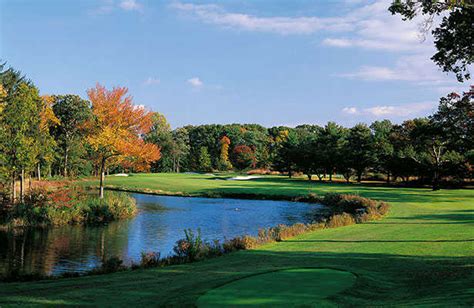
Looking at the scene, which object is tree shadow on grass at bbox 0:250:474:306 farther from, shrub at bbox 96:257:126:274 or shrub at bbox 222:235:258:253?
shrub at bbox 222:235:258:253

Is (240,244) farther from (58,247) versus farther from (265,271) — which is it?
(58,247)

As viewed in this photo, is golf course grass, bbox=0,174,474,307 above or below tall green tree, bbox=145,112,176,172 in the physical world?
below

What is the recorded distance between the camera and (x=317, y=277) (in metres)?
10.5

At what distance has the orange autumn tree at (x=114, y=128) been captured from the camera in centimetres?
3469

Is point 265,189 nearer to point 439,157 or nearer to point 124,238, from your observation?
point 439,157

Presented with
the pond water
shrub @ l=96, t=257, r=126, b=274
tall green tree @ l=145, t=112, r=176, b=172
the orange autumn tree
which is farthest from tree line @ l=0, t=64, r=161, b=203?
tall green tree @ l=145, t=112, r=176, b=172

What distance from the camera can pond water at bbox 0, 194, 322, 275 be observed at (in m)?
18.4

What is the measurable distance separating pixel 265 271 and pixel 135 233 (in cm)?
1503

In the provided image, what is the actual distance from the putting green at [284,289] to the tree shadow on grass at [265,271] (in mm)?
212

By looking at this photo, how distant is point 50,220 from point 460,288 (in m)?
23.4

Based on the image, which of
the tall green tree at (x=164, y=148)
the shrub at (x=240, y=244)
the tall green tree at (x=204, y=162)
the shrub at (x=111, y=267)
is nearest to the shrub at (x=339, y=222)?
the shrub at (x=240, y=244)

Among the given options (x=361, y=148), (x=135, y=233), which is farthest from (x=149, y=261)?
(x=361, y=148)

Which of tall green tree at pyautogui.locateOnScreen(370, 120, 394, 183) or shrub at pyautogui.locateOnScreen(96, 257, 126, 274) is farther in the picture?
tall green tree at pyautogui.locateOnScreen(370, 120, 394, 183)

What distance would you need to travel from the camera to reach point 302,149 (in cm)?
6825
